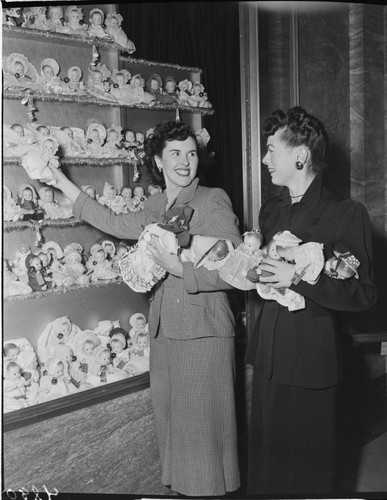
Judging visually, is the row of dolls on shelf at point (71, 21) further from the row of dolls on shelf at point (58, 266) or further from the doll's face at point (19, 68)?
the row of dolls on shelf at point (58, 266)

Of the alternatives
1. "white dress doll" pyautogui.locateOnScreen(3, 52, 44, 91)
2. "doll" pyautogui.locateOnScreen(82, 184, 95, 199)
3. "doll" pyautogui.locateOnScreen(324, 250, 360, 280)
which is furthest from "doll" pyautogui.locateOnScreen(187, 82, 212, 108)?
"doll" pyautogui.locateOnScreen(324, 250, 360, 280)

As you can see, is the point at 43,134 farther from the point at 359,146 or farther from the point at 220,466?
the point at 359,146

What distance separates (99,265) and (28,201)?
0.35 m

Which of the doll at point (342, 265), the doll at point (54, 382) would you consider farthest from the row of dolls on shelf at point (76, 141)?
the doll at point (342, 265)

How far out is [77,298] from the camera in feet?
6.70

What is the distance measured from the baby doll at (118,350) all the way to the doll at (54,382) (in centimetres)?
21

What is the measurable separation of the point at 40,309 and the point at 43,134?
22.2 inches

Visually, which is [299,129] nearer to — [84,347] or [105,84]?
[105,84]

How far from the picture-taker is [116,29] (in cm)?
197

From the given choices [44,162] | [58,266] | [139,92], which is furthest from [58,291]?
[139,92]

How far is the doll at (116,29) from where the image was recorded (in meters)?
1.95

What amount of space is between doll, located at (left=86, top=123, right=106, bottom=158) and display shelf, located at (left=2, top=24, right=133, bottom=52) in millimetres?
260

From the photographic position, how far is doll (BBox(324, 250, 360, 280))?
57.4 inches

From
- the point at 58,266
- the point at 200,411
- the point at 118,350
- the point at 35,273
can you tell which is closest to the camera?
the point at 200,411
